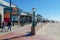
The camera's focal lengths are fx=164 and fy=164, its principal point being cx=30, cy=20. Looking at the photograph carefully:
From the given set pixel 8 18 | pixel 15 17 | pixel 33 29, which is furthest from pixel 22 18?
pixel 33 29

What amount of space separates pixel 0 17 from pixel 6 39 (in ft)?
47.2

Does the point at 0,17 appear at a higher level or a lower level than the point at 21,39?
higher

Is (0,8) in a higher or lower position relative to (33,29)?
higher

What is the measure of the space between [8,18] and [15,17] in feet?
24.5

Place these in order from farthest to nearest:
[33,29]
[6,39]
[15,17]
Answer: [15,17]
[33,29]
[6,39]

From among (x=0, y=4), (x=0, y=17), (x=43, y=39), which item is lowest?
(x=43, y=39)

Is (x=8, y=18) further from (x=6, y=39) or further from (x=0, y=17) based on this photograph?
(x=6, y=39)

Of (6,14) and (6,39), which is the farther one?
(6,14)

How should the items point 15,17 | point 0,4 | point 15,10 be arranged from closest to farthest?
point 0,4, point 15,10, point 15,17

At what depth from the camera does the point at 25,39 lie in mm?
15922

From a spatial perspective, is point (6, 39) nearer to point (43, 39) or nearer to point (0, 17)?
point (43, 39)

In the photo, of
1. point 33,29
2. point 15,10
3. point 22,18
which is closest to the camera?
point 33,29

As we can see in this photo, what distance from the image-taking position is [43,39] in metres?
16.2

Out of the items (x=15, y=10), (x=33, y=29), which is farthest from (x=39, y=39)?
(x=15, y=10)
